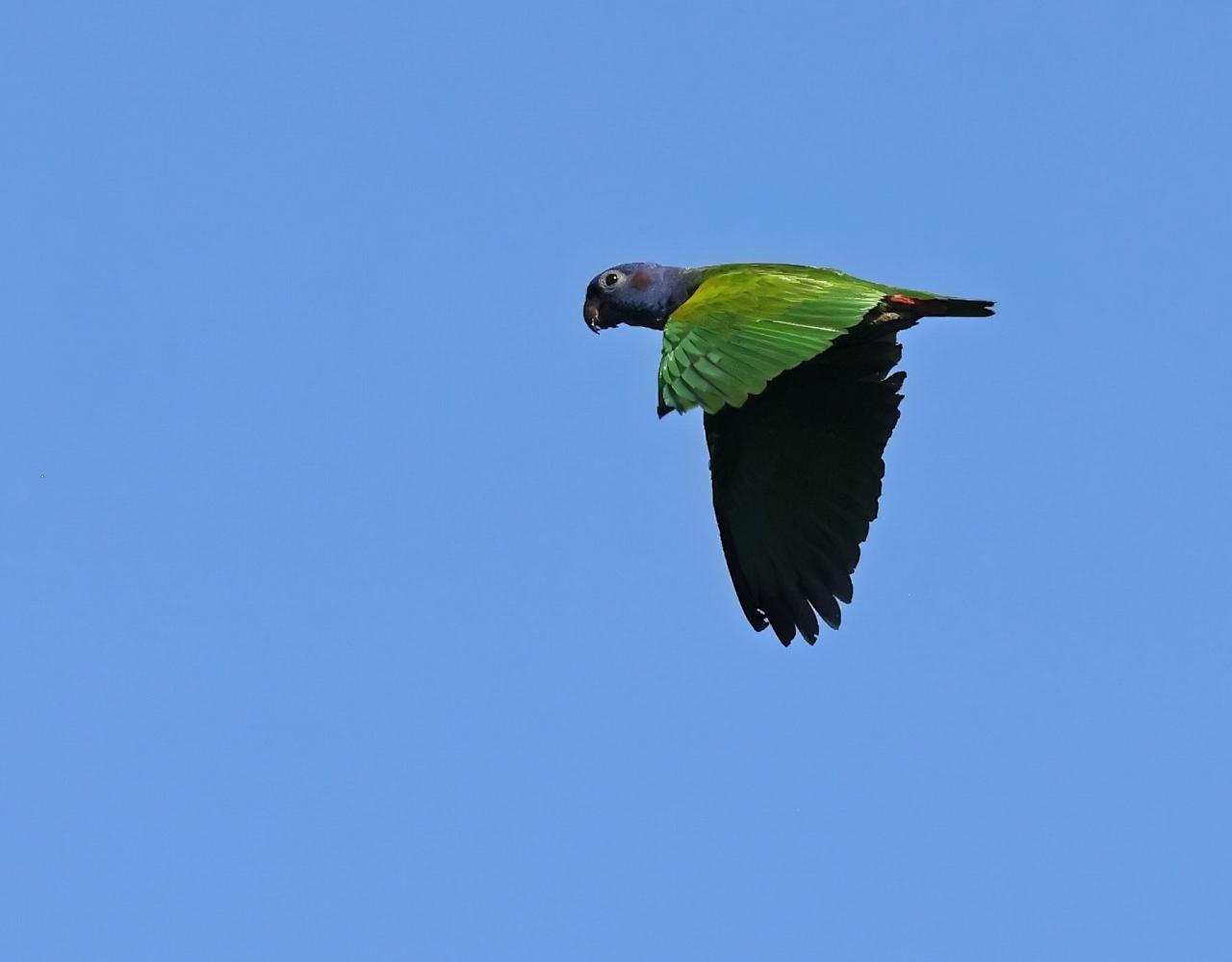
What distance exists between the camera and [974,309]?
42.2 feet

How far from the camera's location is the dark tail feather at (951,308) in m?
12.8

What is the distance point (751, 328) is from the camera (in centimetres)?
1145

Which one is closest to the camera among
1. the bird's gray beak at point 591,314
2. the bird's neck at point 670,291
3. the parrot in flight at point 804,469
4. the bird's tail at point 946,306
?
the bird's tail at point 946,306

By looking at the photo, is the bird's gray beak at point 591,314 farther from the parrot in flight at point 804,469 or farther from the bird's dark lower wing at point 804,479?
the bird's dark lower wing at point 804,479

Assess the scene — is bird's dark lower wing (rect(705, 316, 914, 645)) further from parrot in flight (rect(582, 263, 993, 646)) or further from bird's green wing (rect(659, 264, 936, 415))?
bird's green wing (rect(659, 264, 936, 415))

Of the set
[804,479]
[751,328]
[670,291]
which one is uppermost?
[670,291]

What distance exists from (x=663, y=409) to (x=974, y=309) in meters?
3.18

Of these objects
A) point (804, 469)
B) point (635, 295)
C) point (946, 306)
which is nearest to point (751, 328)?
point (946, 306)

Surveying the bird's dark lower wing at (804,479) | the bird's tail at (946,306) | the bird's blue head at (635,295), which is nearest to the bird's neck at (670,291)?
the bird's blue head at (635,295)

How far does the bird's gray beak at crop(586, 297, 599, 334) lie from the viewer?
49.0 ft

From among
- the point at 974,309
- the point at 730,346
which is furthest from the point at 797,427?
the point at 730,346

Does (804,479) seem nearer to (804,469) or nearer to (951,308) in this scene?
(804,469)

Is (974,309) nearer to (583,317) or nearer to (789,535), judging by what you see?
(789,535)

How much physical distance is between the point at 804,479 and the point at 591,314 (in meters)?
2.27
